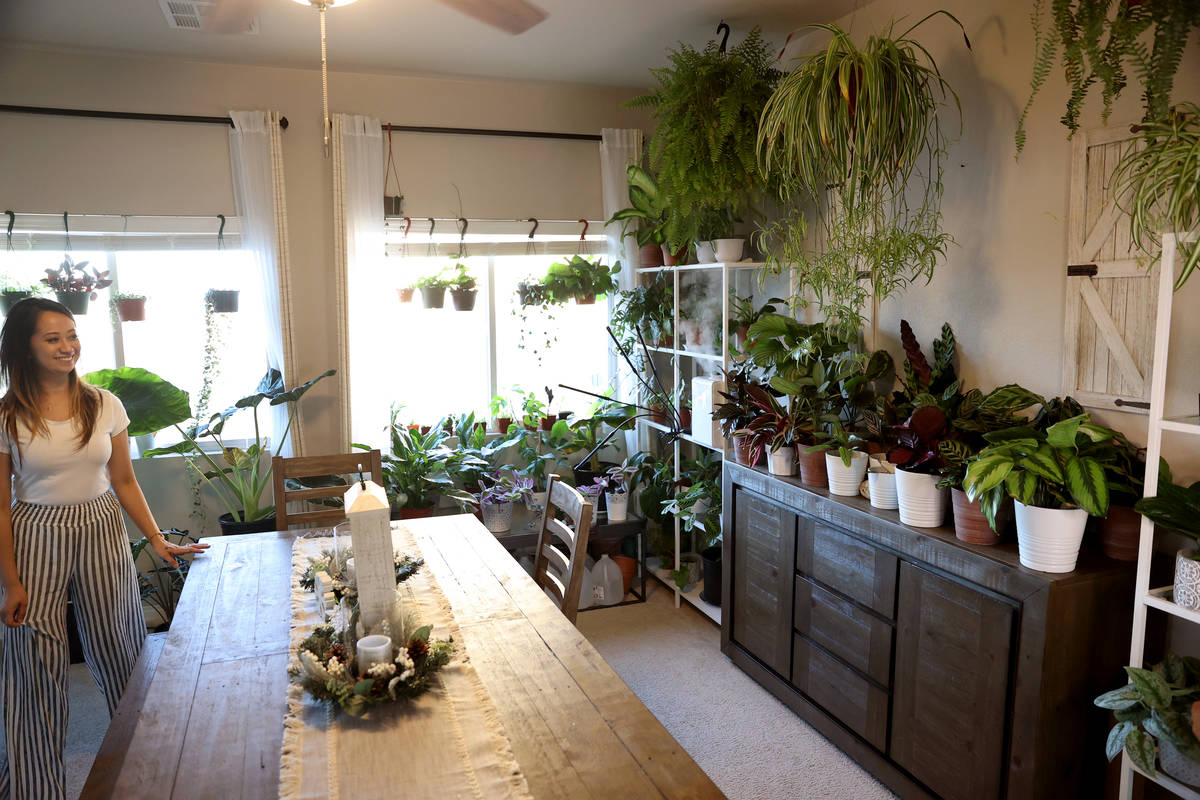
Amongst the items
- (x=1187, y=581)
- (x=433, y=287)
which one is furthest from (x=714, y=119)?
(x=1187, y=581)

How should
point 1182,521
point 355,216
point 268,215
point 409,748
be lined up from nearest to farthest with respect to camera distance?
1. point 409,748
2. point 1182,521
3. point 268,215
4. point 355,216

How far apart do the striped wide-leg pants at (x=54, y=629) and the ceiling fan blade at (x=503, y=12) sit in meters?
1.79

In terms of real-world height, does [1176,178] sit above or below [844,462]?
above

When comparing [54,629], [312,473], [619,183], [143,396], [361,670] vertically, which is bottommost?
[54,629]

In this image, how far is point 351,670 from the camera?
5.23 feet

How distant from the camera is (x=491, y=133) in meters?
4.05

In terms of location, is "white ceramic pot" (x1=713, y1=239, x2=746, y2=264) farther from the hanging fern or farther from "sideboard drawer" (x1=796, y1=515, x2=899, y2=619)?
the hanging fern

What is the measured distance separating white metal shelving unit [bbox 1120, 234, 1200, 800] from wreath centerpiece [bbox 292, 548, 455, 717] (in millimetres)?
1543

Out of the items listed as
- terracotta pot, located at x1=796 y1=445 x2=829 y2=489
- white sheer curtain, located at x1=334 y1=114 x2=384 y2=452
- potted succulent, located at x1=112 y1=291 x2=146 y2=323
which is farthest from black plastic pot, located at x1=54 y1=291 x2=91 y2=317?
terracotta pot, located at x1=796 y1=445 x2=829 y2=489

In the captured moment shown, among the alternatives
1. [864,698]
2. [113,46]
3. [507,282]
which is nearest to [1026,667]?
[864,698]

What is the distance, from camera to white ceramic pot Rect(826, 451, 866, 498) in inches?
103

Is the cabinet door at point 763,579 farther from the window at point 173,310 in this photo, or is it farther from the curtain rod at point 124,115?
the curtain rod at point 124,115

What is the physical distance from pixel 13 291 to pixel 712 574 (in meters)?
3.15

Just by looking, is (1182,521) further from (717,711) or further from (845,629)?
(717,711)
